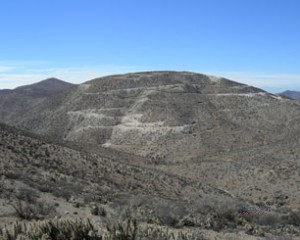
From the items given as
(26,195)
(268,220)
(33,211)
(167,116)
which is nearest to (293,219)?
(268,220)

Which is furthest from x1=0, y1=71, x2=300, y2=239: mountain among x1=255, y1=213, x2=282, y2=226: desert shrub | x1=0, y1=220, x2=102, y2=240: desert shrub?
x1=0, y1=220, x2=102, y2=240: desert shrub

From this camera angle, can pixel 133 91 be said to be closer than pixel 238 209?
No

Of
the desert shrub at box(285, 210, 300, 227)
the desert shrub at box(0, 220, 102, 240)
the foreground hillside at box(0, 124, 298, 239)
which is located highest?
the desert shrub at box(0, 220, 102, 240)

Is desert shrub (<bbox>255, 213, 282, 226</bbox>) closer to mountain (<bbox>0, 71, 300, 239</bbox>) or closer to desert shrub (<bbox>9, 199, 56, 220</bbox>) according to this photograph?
mountain (<bbox>0, 71, 300, 239</bbox>)

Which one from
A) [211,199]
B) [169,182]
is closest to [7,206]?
[211,199]

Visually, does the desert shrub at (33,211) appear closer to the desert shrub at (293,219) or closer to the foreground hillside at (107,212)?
the foreground hillside at (107,212)

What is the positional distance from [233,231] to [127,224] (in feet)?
15.2

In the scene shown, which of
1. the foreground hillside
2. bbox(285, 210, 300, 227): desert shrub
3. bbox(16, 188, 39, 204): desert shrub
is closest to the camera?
the foreground hillside

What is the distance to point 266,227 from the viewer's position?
48.5ft

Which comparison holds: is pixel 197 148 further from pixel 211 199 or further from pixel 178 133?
pixel 211 199

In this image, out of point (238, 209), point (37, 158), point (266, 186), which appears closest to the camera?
point (238, 209)

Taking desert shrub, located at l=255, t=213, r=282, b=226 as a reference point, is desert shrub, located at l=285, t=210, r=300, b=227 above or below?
below

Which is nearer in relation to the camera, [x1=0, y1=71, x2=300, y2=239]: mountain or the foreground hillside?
the foreground hillside

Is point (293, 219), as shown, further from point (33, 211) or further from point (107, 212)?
point (33, 211)
